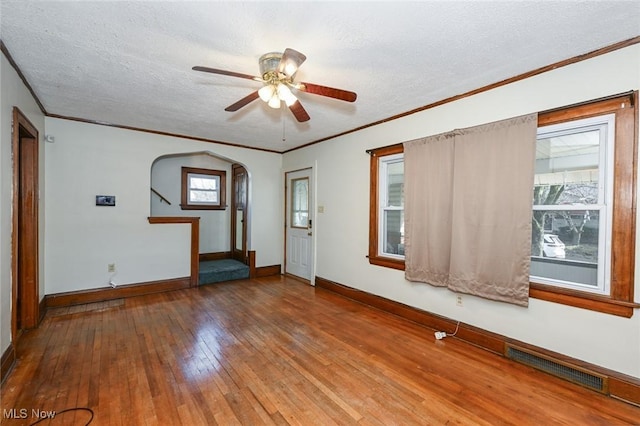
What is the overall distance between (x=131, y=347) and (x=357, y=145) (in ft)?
11.5

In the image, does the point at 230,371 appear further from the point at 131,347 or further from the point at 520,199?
the point at 520,199

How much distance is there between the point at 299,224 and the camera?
A: 5.36 meters

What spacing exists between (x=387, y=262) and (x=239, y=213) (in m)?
3.58

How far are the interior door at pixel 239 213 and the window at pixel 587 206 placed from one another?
4670 millimetres

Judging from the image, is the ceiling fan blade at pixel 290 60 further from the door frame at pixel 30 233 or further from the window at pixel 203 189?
the window at pixel 203 189

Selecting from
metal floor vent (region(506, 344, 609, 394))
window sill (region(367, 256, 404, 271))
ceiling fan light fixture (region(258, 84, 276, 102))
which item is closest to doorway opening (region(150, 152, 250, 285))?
window sill (region(367, 256, 404, 271))

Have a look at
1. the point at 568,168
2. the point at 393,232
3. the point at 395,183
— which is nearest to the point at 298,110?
the point at 395,183

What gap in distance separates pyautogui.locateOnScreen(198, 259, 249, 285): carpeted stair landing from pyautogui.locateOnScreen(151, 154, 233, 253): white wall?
64 centimetres

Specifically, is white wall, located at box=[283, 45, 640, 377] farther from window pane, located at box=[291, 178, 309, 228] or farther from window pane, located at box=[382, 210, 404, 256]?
window pane, located at box=[291, 178, 309, 228]

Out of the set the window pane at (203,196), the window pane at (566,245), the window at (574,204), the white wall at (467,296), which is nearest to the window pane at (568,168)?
the window at (574,204)

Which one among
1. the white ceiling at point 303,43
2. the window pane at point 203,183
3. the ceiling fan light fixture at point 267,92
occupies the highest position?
the white ceiling at point 303,43

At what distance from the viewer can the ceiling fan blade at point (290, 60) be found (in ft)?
5.66

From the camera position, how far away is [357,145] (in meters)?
4.05

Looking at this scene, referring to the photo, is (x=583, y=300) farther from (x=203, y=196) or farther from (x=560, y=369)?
(x=203, y=196)
